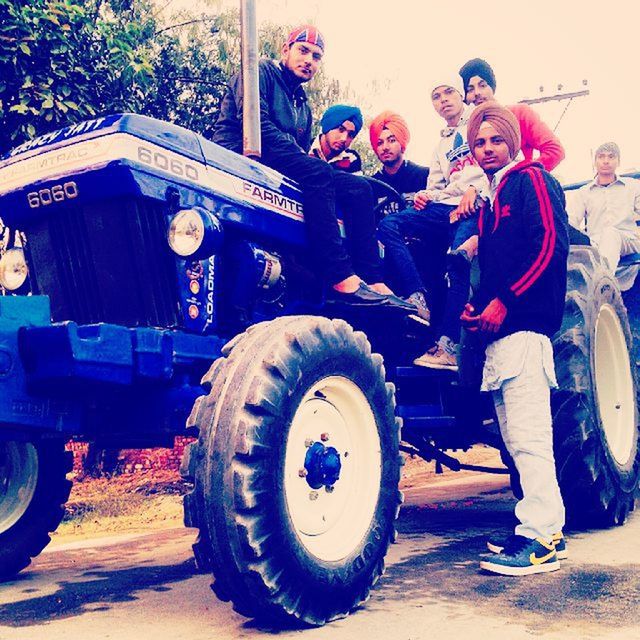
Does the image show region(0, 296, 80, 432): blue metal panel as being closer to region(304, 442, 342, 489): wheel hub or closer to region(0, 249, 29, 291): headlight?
region(0, 249, 29, 291): headlight

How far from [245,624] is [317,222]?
205 centimetres

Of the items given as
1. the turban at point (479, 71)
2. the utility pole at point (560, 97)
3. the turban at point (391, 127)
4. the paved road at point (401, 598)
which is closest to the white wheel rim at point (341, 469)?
the paved road at point (401, 598)

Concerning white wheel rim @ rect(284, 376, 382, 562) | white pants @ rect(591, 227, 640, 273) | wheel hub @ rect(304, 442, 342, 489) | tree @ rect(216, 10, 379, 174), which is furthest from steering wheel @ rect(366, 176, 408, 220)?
tree @ rect(216, 10, 379, 174)

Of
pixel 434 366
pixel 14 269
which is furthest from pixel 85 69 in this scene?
pixel 434 366

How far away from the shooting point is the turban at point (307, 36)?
15.8 feet

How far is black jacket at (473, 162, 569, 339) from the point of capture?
4203 mm

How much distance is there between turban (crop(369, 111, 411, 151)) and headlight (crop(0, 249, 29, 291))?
2.56m

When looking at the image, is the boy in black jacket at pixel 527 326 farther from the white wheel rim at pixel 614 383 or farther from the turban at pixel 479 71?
the turban at pixel 479 71

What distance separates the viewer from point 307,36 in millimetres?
4801

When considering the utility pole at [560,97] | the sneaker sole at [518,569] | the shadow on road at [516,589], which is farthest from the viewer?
the utility pole at [560,97]

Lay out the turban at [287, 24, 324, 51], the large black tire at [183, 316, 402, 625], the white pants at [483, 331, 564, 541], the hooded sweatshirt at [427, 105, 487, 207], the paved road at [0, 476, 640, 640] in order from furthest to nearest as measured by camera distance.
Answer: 1. the hooded sweatshirt at [427, 105, 487, 207]
2. the turban at [287, 24, 324, 51]
3. the white pants at [483, 331, 564, 541]
4. the paved road at [0, 476, 640, 640]
5. the large black tire at [183, 316, 402, 625]

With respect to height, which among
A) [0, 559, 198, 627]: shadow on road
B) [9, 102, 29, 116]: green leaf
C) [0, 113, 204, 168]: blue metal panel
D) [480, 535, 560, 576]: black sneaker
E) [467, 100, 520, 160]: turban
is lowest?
[0, 559, 198, 627]: shadow on road

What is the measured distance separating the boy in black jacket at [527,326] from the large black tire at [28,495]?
2.24m

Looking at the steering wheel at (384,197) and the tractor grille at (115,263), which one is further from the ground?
the steering wheel at (384,197)
